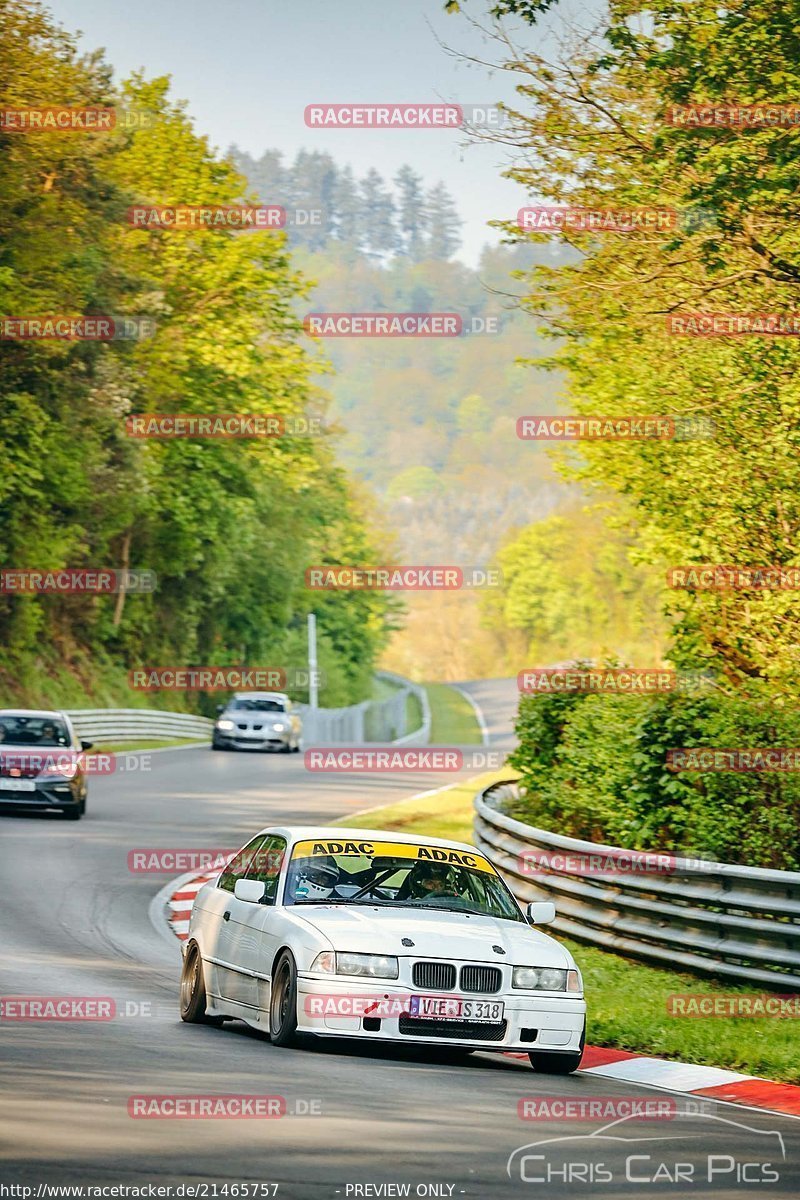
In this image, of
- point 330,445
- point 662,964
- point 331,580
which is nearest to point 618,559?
point 330,445

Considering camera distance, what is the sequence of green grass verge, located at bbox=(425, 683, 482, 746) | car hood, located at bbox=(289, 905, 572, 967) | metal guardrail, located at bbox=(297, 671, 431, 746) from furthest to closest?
green grass verge, located at bbox=(425, 683, 482, 746)
metal guardrail, located at bbox=(297, 671, 431, 746)
car hood, located at bbox=(289, 905, 572, 967)

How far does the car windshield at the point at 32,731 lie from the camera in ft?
93.0

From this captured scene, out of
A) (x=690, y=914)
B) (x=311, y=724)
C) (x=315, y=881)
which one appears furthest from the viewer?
(x=311, y=724)

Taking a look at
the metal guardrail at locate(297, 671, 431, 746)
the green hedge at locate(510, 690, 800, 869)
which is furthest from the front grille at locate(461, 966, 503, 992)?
the metal guardrail at locate(297, 671, 431, 746)

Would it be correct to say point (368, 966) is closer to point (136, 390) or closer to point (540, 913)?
point (540, 913)

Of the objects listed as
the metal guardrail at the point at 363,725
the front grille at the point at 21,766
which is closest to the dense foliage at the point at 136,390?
the metal guardrail at the point at 363,725

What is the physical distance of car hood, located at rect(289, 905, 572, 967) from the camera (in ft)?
33.4

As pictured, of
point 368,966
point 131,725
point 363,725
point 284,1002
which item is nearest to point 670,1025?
point 368,966

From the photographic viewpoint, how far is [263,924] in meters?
10.9

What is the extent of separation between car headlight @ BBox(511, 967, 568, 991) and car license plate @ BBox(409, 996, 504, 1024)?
179 mm

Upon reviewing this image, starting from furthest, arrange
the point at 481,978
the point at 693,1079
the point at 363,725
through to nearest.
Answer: the point at 363,725 → the point at 693,1079 → the point at 481,978

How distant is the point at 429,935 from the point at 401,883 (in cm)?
115

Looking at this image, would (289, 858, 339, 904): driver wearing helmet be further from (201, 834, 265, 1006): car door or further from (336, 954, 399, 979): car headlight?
(336, 954, 399, 979): car headlight

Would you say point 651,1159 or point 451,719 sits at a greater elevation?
point 651,1159
